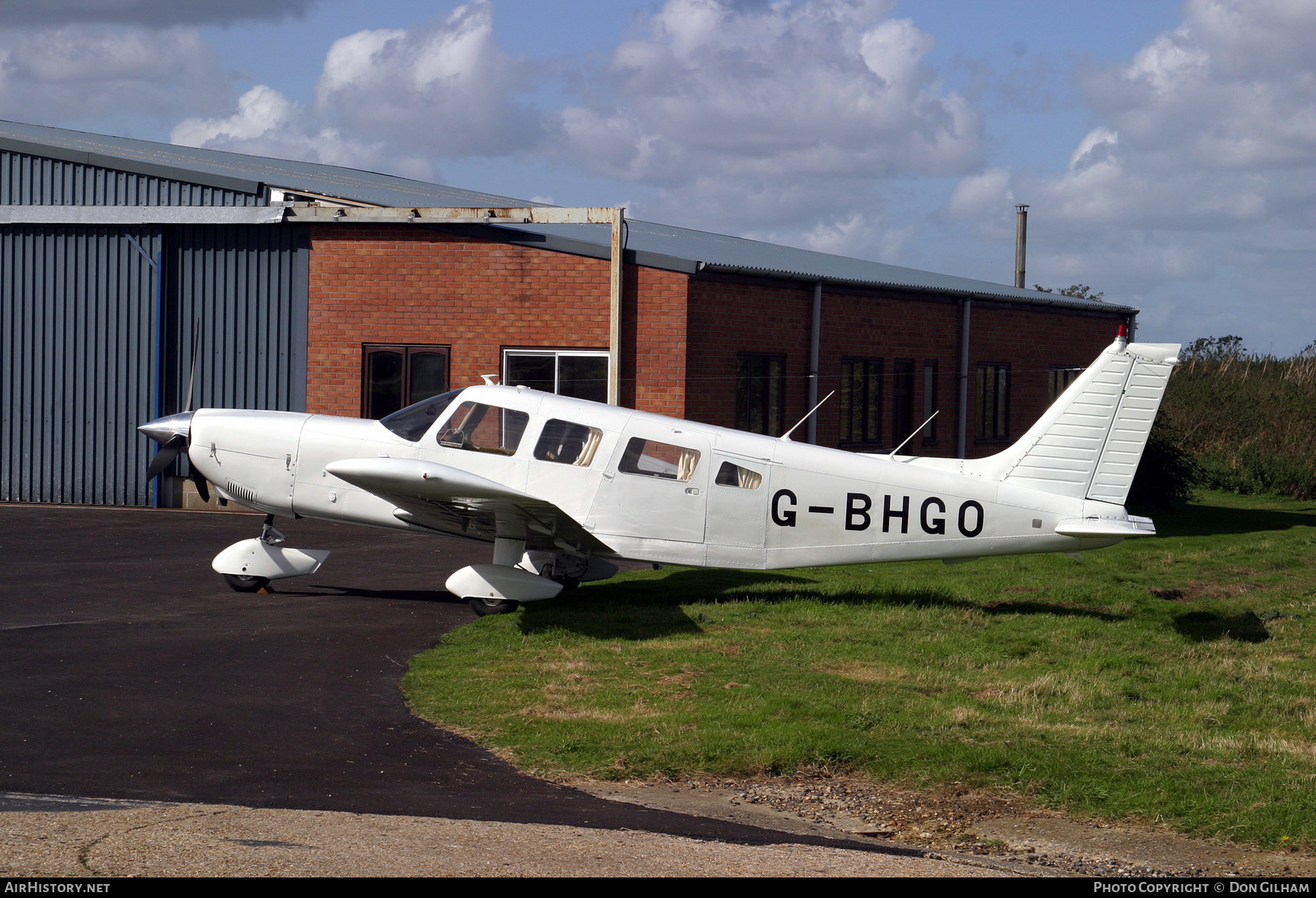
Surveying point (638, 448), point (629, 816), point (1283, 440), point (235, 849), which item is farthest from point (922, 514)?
point (1283, 440)

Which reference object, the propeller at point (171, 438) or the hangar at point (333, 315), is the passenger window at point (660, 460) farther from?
the hangar at point (333, 315)

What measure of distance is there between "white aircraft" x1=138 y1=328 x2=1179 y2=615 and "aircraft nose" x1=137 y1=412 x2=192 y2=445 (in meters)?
1.65

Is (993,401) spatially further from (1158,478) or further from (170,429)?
(170,429)

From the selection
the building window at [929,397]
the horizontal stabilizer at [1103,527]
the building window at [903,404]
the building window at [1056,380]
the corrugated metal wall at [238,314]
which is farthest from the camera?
the building window at [1056,380]

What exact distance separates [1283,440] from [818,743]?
91.3ft

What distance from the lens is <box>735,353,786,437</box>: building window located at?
779 inches

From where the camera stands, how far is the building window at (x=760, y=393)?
19.8m

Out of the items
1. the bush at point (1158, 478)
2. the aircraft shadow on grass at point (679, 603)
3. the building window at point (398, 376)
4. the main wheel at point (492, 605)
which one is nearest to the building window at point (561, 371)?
the building window at point (398, 376)

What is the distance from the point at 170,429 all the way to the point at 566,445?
4.27 m

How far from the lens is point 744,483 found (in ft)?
38.5

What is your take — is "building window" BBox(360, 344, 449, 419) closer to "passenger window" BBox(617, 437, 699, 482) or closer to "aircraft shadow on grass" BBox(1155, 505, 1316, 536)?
"passenger window" BBox(617, 437, 699, 482)

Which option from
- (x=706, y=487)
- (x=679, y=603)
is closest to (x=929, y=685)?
(x=706, y=487)

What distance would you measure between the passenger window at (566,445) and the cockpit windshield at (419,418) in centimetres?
97

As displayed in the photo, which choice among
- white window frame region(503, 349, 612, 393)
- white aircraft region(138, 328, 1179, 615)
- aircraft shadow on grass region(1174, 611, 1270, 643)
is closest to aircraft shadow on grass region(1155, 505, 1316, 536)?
aircraft shadow on grass region(1174, 611, 1270, 643)
